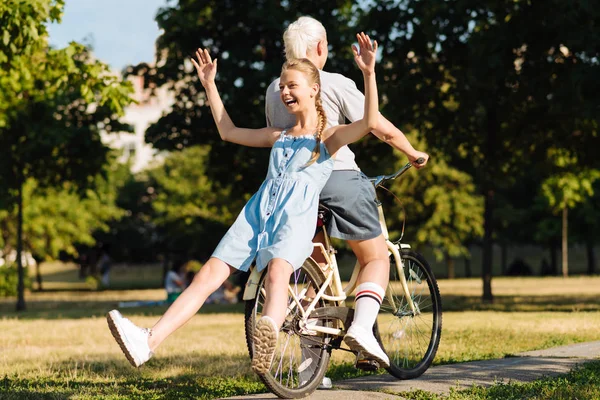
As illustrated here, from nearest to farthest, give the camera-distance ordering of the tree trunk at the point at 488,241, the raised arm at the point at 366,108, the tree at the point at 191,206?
1. the raised arm at the point at 366,108
2. the tree trunk at the point at 488,241
3. the tree at the point at 191,206

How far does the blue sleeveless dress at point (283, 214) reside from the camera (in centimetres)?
439

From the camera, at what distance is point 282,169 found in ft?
15.2

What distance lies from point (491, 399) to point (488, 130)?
A: 13.5 m

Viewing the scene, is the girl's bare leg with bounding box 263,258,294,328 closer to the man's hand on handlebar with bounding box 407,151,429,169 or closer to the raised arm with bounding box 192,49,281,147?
the raised arm with bounding box 192,49,281,147

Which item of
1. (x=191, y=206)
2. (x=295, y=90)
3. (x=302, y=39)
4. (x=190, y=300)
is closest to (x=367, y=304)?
(x=190, y=300)

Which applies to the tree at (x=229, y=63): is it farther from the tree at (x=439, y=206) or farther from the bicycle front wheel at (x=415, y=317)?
the tree at (x=439, y=206)

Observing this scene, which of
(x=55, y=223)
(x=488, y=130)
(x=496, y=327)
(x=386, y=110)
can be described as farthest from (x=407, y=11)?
(x=55, y=223)

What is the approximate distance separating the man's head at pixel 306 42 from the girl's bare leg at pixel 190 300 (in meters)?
1.27

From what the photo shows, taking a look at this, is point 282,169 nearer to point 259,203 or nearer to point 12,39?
point 259,203

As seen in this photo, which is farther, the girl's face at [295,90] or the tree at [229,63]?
the tree at [229,63]

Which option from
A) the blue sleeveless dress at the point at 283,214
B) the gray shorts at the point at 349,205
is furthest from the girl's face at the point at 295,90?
the gray shorts at the point at 349,205

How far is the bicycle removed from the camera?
15.3 feet

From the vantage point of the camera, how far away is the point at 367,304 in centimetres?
484

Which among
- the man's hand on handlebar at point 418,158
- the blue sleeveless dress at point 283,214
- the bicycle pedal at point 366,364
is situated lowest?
the bicycle pedal at point 366,364
